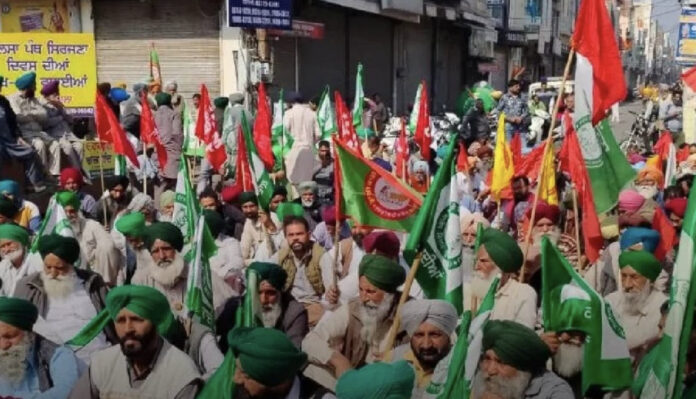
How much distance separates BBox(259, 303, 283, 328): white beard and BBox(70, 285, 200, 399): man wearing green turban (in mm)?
896

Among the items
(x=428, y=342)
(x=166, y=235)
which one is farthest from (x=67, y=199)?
(x=428, y=342)

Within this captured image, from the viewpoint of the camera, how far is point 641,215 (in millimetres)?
6930

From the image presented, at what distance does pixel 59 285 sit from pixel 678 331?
3.16 metres

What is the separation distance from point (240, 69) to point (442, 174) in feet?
45.6

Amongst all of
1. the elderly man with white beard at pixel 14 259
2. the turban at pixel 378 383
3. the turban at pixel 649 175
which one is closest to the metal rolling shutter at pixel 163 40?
the turban at pixel 649 175

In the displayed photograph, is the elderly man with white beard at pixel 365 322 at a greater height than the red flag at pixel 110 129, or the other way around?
the red flag at pixel 110 129

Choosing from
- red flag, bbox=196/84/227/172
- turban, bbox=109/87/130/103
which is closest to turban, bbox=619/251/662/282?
red flag, bbox=196/84/227/172

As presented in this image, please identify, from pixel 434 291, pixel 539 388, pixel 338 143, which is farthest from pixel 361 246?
pixel 539 388

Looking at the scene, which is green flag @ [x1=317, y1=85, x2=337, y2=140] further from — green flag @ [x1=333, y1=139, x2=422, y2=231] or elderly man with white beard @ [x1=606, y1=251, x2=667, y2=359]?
elderly man with white beard @ [x1=606, y1=251, x2=667, y2=359]

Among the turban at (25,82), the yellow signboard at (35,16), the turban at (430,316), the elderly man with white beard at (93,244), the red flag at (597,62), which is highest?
the yellow signboard at (35,16)

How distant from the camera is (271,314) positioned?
5.02m

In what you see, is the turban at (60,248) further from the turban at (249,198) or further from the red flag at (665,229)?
the red flag at (665,229)

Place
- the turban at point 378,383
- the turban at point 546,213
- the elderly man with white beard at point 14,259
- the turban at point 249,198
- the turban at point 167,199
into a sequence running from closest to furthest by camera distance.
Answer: the turban at point 378,383, the elderly man with white beard at point 14,259, the turban at point 546,213, the turban at point 249,198, the turban at point 167,199

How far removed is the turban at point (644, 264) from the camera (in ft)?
16.4
